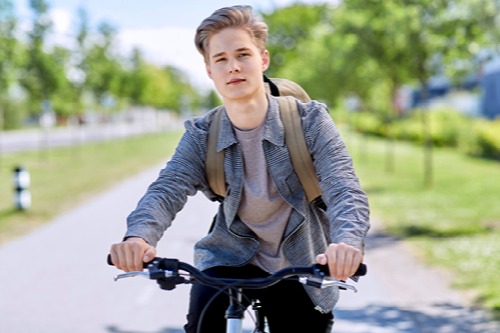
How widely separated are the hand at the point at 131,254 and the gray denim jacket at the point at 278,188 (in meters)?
0.07

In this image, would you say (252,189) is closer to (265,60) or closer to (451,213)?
(265,60)

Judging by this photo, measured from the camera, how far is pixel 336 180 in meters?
2.63

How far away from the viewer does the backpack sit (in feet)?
9.11

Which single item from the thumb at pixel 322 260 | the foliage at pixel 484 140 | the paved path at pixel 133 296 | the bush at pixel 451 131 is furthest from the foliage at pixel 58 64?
the thumb at pixel 322 260

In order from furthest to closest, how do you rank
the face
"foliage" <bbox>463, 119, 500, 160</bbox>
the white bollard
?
1. "foliage" <bbox>463, 119, 500, 160</bbox>
2. the white bollard
3. the face

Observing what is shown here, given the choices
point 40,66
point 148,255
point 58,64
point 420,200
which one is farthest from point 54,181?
point 148,255

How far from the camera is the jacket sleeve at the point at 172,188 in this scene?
2586 mm

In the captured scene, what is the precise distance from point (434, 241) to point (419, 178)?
11.2 meters

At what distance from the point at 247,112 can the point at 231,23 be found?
31 centimetres

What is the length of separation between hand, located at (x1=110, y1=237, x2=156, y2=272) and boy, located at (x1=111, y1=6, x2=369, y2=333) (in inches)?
3.0

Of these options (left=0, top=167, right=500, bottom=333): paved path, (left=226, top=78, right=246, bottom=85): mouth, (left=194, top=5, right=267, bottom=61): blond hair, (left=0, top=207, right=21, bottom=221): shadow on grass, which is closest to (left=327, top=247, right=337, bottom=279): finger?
(left=226, top=78, right=246, bottom=85): mouth

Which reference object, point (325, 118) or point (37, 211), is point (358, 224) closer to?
point (325, 118)

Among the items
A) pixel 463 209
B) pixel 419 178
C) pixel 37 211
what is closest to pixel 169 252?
pixel 37 211

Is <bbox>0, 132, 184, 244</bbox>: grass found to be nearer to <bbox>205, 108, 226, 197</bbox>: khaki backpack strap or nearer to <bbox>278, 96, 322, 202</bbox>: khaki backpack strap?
<bbox>205, 108, 226, 197</bbox>: khaki backpack strap
